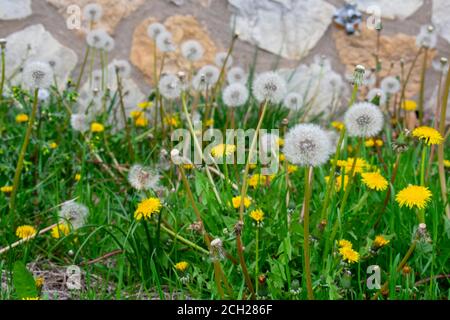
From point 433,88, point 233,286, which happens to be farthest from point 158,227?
point 433,88

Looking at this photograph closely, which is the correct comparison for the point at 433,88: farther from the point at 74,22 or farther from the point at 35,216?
the point at 35,216

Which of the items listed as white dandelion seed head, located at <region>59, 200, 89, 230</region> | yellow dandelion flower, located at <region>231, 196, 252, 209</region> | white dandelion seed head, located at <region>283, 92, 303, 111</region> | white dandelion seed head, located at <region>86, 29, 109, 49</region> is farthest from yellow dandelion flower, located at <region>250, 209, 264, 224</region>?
white dandelion seed head, located at <region>86, 29, 109, 49</region>

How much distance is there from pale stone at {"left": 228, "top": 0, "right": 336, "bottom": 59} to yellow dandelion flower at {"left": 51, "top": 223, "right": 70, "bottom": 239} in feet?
5.34

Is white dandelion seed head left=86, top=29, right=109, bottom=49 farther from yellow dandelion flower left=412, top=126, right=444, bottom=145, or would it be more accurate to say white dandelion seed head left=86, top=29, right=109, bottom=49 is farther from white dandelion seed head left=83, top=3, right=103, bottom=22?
yellow dandelion flower left=412, top=126, right=444, bottom=145

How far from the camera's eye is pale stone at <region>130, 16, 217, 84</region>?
3328 mm

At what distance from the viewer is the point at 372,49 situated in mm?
3434

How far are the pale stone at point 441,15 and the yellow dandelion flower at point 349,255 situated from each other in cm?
205

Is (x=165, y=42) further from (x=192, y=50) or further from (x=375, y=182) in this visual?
(x=375, y=182)

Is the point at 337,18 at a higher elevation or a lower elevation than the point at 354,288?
higher

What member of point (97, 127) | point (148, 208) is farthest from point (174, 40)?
point (148, 208)

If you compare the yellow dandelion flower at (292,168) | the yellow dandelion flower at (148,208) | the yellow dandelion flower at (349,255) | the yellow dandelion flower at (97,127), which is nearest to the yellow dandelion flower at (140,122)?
the yellow dandelion flower at (97,127)
